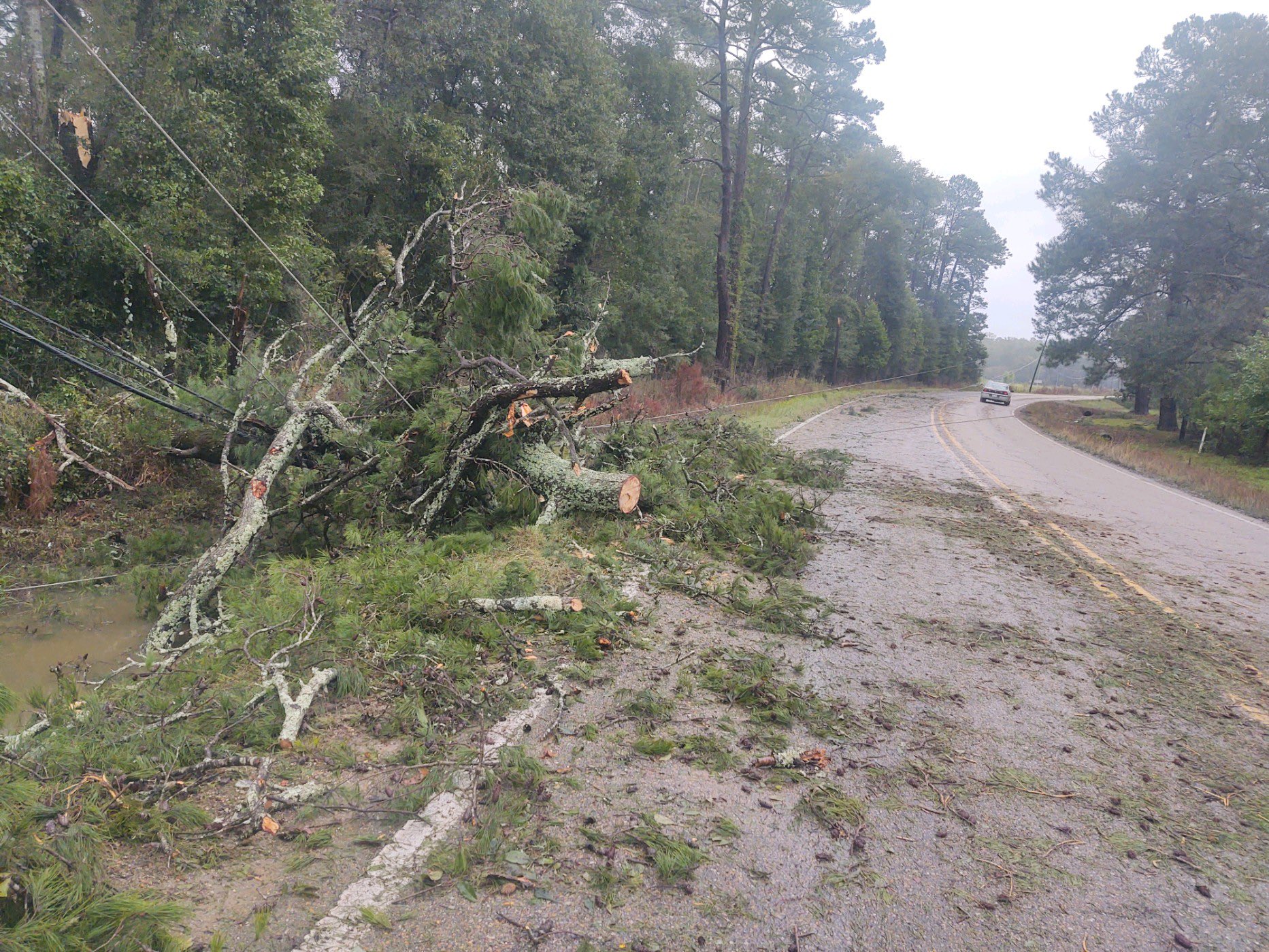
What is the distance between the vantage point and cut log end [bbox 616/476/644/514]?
23.6 ft

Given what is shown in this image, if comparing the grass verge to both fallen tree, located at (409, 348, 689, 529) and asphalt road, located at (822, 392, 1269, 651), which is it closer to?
asphalt road, located at (822, 392, 1269, 651)

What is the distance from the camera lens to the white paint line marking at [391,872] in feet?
8.01

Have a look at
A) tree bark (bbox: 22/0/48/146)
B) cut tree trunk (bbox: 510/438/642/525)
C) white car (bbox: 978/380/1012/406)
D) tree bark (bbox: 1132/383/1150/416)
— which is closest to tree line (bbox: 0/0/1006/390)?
tree bark (bbox: 22/0/48/146)

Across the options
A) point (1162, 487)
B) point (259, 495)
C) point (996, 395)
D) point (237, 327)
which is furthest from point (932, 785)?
Answer: point (996, 395)

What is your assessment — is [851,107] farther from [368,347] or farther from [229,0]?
[368,347]

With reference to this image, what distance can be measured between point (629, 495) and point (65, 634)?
16.3 feet

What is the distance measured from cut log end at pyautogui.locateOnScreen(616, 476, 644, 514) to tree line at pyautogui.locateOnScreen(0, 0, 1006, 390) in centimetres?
237

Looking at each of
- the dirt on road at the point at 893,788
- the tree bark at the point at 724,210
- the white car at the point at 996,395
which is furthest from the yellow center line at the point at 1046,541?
the white car at the point at 996,395

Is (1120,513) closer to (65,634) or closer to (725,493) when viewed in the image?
(725,493)

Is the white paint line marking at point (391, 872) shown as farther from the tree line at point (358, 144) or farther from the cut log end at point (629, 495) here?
the tree line at point (358, 144)

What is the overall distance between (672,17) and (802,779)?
26.9 meters

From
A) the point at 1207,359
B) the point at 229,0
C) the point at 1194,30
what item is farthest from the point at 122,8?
the point at 1194,30

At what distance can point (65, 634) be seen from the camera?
21.3 ft

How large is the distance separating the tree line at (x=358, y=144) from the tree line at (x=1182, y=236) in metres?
11.4
